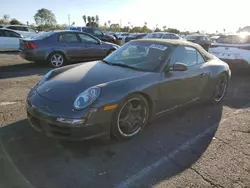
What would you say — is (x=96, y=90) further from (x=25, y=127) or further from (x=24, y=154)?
(x=25, y=127)

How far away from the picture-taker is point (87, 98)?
2.98m

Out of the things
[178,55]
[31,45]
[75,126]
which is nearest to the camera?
[75,126]

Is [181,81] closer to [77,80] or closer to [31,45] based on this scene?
[77,80]

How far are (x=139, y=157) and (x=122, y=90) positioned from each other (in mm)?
877

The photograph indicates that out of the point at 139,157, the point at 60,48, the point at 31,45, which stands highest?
the point at 31,45

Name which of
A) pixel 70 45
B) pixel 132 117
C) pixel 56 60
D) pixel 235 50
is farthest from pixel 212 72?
pixel 56 60

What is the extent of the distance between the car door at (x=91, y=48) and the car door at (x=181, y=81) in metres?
5.72

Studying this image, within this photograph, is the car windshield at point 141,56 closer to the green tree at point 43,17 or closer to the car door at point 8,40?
the car door at point 8,40

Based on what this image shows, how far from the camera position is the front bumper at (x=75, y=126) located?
2.85 meters

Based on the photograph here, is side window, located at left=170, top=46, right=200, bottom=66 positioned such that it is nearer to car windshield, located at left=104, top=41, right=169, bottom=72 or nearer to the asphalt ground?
car windshield, located at left=104, top=41, right=169, bottom=72

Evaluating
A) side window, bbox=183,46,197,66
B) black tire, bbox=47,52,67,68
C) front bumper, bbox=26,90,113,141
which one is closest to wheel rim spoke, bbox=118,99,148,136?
front bumper, bbox=26,90,113,141

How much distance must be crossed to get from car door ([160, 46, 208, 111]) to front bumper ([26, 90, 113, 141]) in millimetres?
1111

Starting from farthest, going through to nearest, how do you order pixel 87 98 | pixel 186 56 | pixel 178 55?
pixel 186 56
pixel 178 55
pixel 87 98

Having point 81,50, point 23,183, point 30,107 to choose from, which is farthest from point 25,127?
point 81,50
